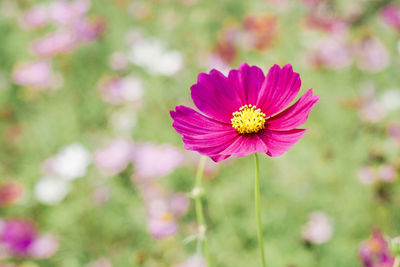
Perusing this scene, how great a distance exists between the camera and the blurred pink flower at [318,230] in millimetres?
940

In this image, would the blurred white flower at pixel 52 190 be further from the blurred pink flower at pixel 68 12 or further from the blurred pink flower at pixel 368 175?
the blurred pink flower at pixel 368 175

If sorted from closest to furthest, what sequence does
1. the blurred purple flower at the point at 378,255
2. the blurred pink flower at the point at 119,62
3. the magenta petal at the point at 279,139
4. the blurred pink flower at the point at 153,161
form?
the magenta petal at the point at 279,139, the blurred purple flower at the point at 378,255, the blurred pink flower at the point at 153,161, the blurred pink flower at the point at 119,62

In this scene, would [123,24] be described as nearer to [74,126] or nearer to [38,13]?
[38,13]

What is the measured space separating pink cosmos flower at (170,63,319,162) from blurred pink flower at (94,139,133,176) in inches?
27.3

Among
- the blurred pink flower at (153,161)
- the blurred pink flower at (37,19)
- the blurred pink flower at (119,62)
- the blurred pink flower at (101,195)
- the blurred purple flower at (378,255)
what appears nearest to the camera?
the blurred purple flower at (378,255)

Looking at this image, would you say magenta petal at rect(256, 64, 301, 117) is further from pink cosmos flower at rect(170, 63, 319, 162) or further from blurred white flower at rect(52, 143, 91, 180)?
blurred white flower at rect(52, 143, 91, 180)

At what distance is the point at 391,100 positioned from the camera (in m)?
1.38

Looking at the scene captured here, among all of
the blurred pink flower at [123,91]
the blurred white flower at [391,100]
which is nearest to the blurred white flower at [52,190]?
the blurred pink flower at [123,91]

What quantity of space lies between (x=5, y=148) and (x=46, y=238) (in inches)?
27.1

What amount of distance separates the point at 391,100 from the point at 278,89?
106 centimetres

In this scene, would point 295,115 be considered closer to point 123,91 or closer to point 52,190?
point 52,190

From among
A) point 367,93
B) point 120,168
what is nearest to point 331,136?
point 367,93

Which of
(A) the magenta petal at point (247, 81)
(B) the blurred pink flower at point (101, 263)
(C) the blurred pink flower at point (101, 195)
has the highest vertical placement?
(C) the blurred pink flower at point (101, 195)

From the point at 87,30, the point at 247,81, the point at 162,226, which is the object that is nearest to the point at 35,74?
the point at 87,30
